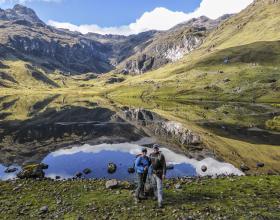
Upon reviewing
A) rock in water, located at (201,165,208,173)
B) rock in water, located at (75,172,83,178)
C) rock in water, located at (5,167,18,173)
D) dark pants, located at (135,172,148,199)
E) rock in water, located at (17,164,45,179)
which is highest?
dark pants, located at (135,172,148,199)

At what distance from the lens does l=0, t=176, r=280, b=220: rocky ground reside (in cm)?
2809

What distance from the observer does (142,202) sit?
101ft

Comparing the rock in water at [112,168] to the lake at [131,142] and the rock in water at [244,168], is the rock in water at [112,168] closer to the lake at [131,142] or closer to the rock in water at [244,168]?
the lake at [131,142]

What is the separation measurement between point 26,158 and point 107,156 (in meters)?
14.8

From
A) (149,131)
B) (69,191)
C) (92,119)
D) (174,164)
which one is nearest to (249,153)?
(174,164)

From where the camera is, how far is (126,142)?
305ft

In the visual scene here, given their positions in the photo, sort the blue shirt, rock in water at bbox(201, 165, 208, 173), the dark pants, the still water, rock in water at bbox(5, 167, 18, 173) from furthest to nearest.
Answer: rock in water at bbox(5, 167, 18, 173) → rock in water at bbox(201, 165, 208, 173) → the still water → the dark pants → the blue shirt

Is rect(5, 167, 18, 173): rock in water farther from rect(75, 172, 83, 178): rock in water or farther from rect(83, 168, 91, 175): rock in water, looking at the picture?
rect(83, 168, 91, 175): rock in water

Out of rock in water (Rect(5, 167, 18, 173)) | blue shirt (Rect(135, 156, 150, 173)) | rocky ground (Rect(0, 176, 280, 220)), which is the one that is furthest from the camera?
rock in water (Rect(5, 167, 18, 173))

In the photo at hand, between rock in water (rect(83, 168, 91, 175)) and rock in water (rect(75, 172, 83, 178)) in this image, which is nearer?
rock in water (rect(75, 172, 83, 178))

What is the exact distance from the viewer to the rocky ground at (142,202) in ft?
92.2

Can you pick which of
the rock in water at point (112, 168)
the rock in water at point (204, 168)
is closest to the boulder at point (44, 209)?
the rock in water at point (112, 168)

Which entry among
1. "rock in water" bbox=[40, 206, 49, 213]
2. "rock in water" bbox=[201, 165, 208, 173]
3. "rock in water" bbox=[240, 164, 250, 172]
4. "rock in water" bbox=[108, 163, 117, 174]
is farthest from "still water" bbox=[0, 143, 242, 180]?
"rock in water" bbox=[40, 206, 49, 213]

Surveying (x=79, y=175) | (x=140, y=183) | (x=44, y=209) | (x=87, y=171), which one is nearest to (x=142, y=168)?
(x=140, y=183)
